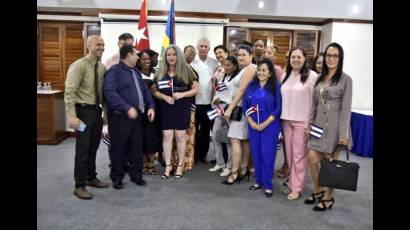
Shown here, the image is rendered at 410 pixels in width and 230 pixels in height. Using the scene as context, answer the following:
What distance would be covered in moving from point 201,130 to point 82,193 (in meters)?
1.77

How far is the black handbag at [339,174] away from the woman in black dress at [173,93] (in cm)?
161

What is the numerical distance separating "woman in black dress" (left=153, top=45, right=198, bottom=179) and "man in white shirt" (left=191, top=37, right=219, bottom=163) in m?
0.39

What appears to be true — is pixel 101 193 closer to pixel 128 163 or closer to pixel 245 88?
pixel 128 163

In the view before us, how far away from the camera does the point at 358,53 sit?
6008 mm

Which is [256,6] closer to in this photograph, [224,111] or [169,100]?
[224,111]

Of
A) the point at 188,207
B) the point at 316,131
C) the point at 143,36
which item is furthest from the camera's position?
the point at 143,36

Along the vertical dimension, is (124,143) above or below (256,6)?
below

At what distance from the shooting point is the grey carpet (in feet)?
8.97

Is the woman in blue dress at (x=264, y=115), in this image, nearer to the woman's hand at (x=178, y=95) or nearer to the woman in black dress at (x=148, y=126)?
the woman's hand at (x=178, y=95)

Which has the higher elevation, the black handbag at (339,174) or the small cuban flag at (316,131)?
the small cuban flag at (316,131)

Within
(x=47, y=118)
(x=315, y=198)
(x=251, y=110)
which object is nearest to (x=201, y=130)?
(x=251, y=110)

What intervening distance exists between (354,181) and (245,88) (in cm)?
138

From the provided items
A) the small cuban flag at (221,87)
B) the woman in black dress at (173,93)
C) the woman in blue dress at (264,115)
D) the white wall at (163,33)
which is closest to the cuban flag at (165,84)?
the woman in black dress at (173,93)

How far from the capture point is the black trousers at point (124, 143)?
3.37m
